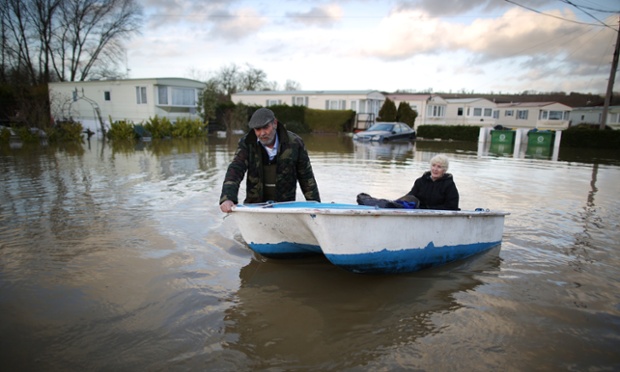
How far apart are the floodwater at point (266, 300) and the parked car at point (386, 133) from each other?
18.2 m

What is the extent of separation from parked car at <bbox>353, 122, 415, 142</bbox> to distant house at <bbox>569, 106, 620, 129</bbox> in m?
28.2

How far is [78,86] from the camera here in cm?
2941

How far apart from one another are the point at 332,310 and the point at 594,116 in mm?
57483

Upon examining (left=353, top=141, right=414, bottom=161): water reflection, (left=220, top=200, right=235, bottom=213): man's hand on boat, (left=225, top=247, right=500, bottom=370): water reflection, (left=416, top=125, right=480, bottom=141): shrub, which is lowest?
(left=225, top=247, right=500, bottom=370): water reflection

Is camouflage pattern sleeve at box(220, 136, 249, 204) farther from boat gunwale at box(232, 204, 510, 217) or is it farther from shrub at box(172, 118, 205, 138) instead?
shrub at box(172, 118, 205, 138)

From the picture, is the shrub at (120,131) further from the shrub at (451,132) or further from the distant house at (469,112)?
the distant house at (469,112)

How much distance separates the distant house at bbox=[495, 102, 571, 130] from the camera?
150 feet

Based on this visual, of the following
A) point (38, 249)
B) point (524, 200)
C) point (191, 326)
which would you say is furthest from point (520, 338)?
point (524, 200)

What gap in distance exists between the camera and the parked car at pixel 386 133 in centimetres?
2492

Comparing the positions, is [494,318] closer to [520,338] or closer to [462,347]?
[520,338]

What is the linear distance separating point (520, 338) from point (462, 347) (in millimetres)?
528

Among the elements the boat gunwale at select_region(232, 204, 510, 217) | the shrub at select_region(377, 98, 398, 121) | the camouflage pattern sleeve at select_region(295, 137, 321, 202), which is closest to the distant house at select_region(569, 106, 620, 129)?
the shrub at select_region(377, 98, 398, 121)

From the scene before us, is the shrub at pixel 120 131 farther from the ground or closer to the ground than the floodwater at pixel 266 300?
farther from the ground

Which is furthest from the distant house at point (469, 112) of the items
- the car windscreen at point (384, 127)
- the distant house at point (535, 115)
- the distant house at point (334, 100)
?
the car windscreen at point (384, 127)
